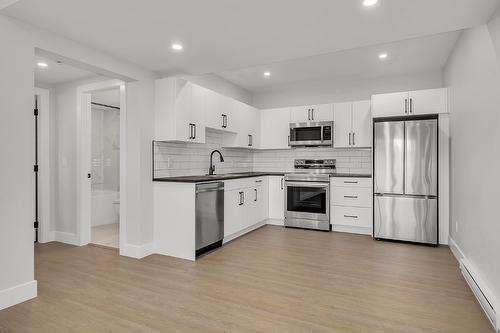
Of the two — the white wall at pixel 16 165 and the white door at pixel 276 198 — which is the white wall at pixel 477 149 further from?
the white wall at pixel 16 165

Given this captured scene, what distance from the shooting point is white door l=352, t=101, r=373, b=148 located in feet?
16.6

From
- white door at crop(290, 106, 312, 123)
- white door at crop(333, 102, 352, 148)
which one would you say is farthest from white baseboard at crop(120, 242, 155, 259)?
white door at crop(333, 102, 352, 148)

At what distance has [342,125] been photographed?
5.24 metres

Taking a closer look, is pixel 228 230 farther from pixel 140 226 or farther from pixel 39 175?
pixel 39 175

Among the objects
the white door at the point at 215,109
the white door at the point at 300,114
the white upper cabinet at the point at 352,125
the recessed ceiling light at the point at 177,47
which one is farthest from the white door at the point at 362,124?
the recessed ceiling light at the point at 177,47

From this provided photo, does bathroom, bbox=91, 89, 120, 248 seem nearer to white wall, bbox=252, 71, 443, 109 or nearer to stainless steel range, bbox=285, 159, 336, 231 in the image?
white wall, bbox=252, 71, 443, 109

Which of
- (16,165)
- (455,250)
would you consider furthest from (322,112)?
(16,165)

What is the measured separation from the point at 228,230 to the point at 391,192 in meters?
2.42

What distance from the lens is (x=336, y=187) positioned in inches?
197

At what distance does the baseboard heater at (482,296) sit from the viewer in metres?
2.07

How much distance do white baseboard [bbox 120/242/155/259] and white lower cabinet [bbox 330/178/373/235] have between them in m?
2.92

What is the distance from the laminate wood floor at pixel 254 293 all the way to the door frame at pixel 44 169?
55 cm

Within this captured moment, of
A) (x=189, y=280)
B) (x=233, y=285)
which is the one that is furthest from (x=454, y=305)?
(x=189, y=280)

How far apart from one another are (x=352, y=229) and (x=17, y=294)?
4.38 m
